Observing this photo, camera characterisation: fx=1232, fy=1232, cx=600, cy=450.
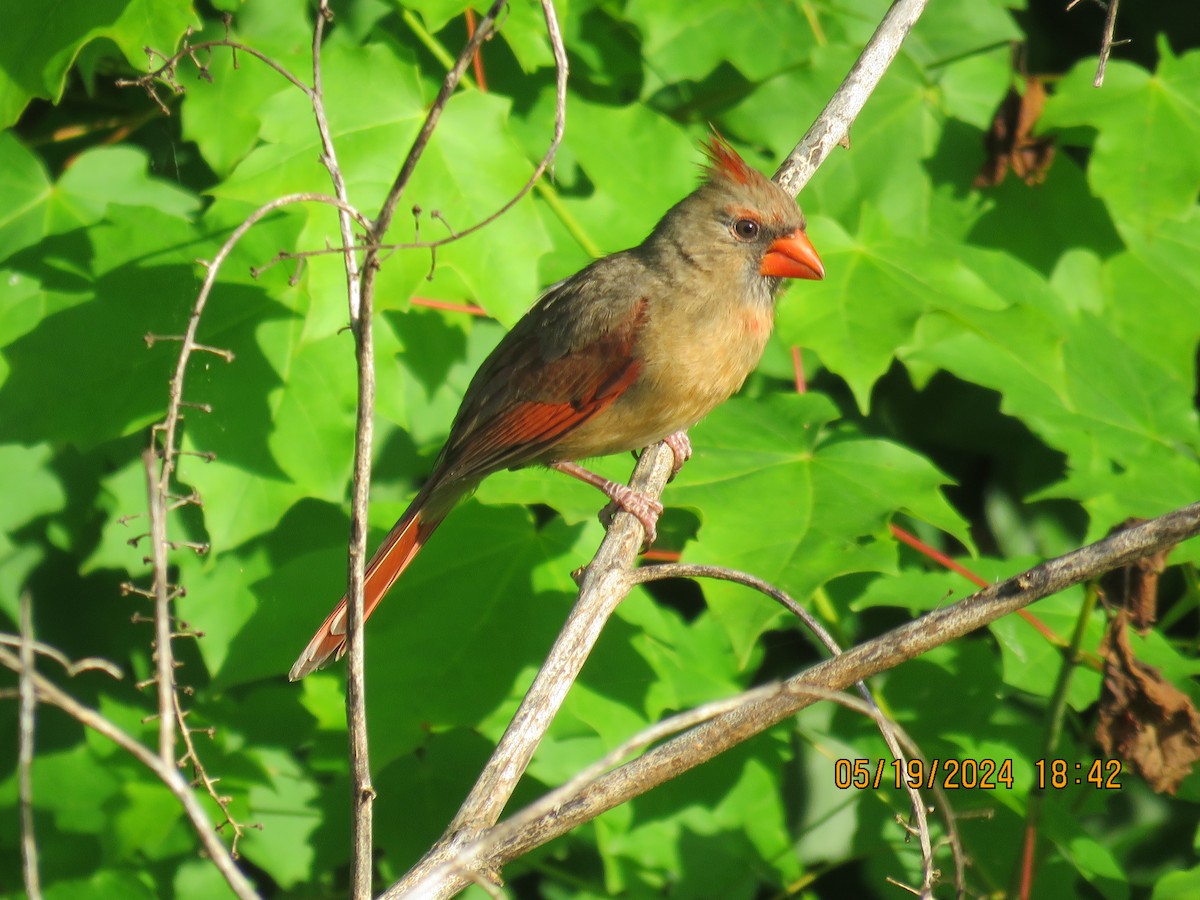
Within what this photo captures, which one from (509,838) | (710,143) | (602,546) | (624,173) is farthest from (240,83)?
(509,838)

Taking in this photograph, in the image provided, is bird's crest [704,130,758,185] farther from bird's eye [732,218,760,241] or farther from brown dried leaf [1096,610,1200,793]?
brown dried leaf [1096,610,1200,793]

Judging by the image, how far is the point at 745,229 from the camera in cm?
321

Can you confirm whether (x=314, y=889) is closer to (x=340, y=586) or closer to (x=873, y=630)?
(x=340, y=586)

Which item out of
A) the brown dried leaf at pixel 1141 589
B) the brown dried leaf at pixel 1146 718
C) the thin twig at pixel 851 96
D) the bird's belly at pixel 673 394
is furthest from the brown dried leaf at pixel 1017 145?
the brown dried leaf at pixel 1146 718

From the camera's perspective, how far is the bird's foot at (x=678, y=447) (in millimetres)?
3046

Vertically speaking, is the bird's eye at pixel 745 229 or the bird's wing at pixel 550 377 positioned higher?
the bird's eye at pixel 745 229

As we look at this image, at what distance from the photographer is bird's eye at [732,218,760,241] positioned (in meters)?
3.18

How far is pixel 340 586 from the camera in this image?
9.12ft

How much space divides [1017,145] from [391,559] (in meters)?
1.98

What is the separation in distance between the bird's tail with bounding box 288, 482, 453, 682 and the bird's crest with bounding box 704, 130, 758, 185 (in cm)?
108

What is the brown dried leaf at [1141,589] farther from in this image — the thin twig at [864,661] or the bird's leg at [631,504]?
the bird's leg at [631,504]

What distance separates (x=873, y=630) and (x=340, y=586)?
1.78 metres
